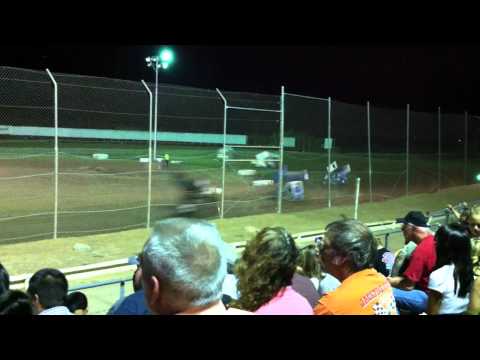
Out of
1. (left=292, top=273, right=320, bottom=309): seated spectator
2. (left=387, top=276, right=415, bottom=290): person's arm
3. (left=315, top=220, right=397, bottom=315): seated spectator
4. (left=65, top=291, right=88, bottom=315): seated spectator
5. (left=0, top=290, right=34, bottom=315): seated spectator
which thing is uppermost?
(left=315, top=220, right=397, bottom=315): seated spectator

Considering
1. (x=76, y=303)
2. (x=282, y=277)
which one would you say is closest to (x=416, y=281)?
(x=282, y=277)

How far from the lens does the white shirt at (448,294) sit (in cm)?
356

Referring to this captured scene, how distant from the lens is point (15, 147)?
67.3 ft

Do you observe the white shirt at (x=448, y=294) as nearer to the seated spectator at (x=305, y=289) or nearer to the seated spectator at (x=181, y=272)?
the seated spectator at (x=305, y=289)

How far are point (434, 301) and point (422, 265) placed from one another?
515mm

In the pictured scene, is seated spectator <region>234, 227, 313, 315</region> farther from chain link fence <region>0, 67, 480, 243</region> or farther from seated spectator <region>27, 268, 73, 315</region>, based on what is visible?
chain link fence <region>0, 67, 480, 243</region>

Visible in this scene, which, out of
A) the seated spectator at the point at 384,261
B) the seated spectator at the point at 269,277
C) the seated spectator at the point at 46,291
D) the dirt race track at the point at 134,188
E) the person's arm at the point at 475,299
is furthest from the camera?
the dirt race track at the point at 134,188

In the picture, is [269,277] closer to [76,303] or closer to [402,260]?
[76,303]

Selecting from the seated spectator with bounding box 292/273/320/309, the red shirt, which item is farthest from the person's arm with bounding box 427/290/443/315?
the seated spectator with bounding box 292/273/320/309

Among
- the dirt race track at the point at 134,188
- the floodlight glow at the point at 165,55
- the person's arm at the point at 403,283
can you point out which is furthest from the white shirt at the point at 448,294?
the floodlight glow at the point at 165,55

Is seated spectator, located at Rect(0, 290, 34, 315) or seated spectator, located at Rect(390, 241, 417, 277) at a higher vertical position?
seated spectator, located at Rect(0, 290, 34, 315)

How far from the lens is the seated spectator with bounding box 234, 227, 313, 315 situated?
2.55 m

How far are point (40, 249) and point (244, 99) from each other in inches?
264
